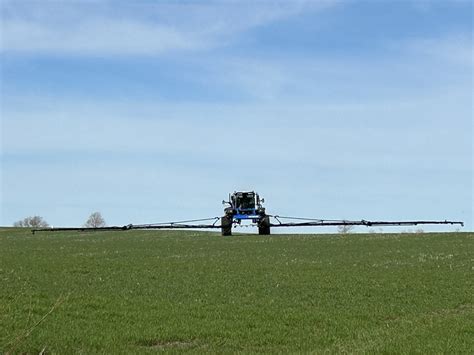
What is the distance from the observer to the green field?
556 inches

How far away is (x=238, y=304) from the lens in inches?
744

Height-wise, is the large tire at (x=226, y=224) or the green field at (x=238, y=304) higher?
the large tire at (x=226, y=224)

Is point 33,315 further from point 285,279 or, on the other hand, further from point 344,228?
point 344,228

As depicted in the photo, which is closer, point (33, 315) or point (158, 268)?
point (33, 315)

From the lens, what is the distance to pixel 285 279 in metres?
24.1

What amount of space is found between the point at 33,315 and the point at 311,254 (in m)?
20.8

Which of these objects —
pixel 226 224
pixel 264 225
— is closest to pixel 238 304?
pixel 226 224

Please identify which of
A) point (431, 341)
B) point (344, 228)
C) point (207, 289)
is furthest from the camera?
point (344, 228)

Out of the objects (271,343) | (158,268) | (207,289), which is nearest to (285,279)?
(207,289)

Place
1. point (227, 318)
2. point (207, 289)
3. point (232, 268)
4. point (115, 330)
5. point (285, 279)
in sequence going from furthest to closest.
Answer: point (232, 268)
point (285, 279)
point (207, 289)
point (227, 318)
point (115, 330)

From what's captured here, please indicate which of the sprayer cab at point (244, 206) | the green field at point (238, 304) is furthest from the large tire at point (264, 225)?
the green field at point (238, 304)

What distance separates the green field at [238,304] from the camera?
1413 centimetres

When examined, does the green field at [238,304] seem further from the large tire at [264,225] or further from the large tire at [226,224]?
the large tire at [264,225]

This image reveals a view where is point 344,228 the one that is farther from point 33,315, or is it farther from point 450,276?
point 33,315
